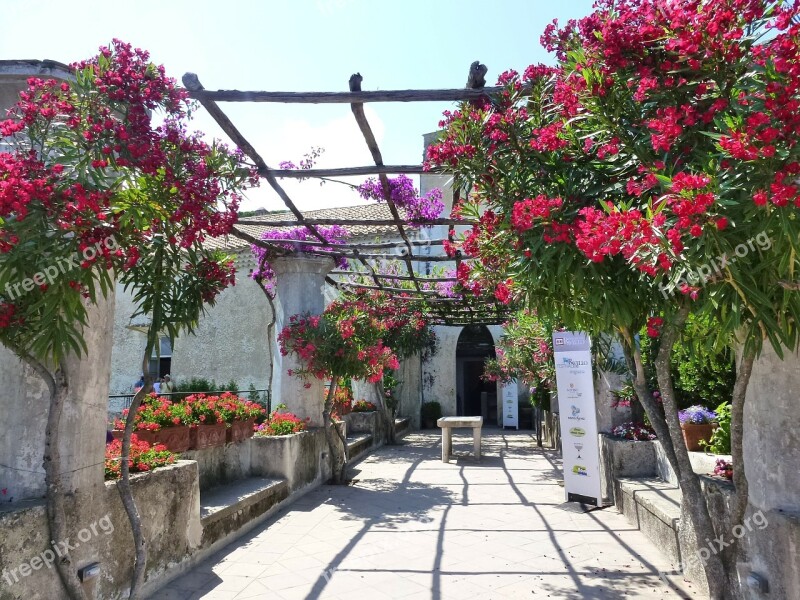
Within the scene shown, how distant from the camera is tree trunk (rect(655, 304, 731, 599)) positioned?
3.20 metres

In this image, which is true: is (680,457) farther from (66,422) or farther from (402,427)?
(402,427)

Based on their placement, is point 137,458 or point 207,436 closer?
point 137,458

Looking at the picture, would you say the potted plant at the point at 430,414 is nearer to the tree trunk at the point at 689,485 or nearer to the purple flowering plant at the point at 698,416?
the purple flowering plant at the point at 698,416

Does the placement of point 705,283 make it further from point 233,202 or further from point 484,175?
point 233,202

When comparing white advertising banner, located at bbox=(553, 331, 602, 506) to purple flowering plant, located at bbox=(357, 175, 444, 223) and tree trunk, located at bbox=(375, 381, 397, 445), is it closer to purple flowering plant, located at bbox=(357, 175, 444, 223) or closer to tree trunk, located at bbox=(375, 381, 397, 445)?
purple flowering plant, located at bbox=(357, 175, 444, 223)

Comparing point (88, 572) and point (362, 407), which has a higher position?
point (362, 407)

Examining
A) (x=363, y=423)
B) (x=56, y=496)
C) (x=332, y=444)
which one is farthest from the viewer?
(x=363, y=423)

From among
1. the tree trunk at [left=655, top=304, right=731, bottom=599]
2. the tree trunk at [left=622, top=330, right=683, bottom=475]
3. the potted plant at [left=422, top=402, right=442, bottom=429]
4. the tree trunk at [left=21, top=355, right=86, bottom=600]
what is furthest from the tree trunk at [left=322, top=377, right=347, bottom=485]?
the potted plant at [left=422, top=402, right=442, bottom=429]

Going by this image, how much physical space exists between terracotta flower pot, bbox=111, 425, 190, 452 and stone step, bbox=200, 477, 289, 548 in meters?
0.59

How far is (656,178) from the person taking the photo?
248cm

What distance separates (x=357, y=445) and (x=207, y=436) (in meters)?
Result: 4.98

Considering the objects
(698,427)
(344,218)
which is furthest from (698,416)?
(344,218)

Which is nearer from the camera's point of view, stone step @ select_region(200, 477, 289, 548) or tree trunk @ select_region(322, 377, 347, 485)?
stone step @ select_region(200, 477, 289, 548)

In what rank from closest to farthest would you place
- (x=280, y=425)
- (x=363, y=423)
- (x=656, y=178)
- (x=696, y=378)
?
(x=656, y=178) → (x=696, y=378) → (x=280, y=425) → (x=363, y=423)
